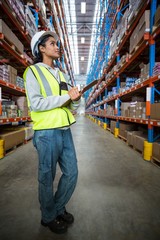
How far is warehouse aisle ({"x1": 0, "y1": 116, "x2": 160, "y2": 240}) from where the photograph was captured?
138cm

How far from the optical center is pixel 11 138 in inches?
158

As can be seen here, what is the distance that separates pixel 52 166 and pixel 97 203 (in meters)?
0.87

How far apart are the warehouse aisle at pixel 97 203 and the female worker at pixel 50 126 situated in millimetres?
217

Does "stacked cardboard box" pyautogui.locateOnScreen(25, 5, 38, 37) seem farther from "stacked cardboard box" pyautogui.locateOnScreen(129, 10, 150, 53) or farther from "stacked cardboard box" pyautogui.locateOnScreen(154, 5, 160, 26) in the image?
"stacked cardboard box" pyautogui.locateOnScreen(154, 5, 160, 26)

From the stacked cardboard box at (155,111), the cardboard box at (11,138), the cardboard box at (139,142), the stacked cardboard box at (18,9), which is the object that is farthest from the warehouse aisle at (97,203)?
the stacked cardboard box at (18,9)

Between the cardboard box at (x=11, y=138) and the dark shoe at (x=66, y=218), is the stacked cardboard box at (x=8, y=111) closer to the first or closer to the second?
the cardboard box at (x=11, y=138)

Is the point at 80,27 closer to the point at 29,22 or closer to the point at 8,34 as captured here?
the point at 29,22

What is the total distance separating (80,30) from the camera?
19391mm

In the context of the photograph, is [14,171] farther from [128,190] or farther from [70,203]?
[128,190]

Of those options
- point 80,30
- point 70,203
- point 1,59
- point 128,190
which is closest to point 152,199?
point 128,190

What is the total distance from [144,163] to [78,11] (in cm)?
1739

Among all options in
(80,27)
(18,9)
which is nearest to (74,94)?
(18,9)

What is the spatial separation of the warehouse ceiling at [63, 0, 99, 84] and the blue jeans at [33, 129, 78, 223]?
1699 cm

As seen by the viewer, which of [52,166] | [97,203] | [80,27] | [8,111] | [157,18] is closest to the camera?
[52,166]
